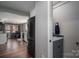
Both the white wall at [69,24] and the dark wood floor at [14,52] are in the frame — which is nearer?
the white wall at [69,24]

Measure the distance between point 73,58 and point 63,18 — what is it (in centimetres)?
141

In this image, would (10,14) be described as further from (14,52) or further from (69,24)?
(69,24)

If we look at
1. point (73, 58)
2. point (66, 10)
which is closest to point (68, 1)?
point (66, 10)

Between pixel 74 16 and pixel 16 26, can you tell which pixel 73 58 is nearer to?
pixel 74 16

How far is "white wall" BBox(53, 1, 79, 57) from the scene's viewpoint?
241 centimetres

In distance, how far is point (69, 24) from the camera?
8.69 feet

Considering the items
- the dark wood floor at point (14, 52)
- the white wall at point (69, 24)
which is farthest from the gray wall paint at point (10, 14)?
the white wall at point (69, 24)

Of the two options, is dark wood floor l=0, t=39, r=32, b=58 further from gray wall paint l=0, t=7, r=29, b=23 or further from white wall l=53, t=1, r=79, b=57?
gray wall paint l=0, t=7, r=29, b=23

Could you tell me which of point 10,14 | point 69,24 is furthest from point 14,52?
point 69,24

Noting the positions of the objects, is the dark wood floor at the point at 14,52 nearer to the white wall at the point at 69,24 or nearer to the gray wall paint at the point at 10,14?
the white wall at the point at 69,24

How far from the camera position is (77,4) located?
2.36m

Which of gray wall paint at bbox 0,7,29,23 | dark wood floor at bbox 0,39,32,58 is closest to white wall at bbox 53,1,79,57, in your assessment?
dark wood floor at bbox 0,39,32,58

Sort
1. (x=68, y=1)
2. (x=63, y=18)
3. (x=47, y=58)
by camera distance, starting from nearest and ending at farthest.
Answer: (x=47, y=58) → (x=68, y=1) → (x=63, y=18)

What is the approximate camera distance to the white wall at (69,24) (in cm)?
241
